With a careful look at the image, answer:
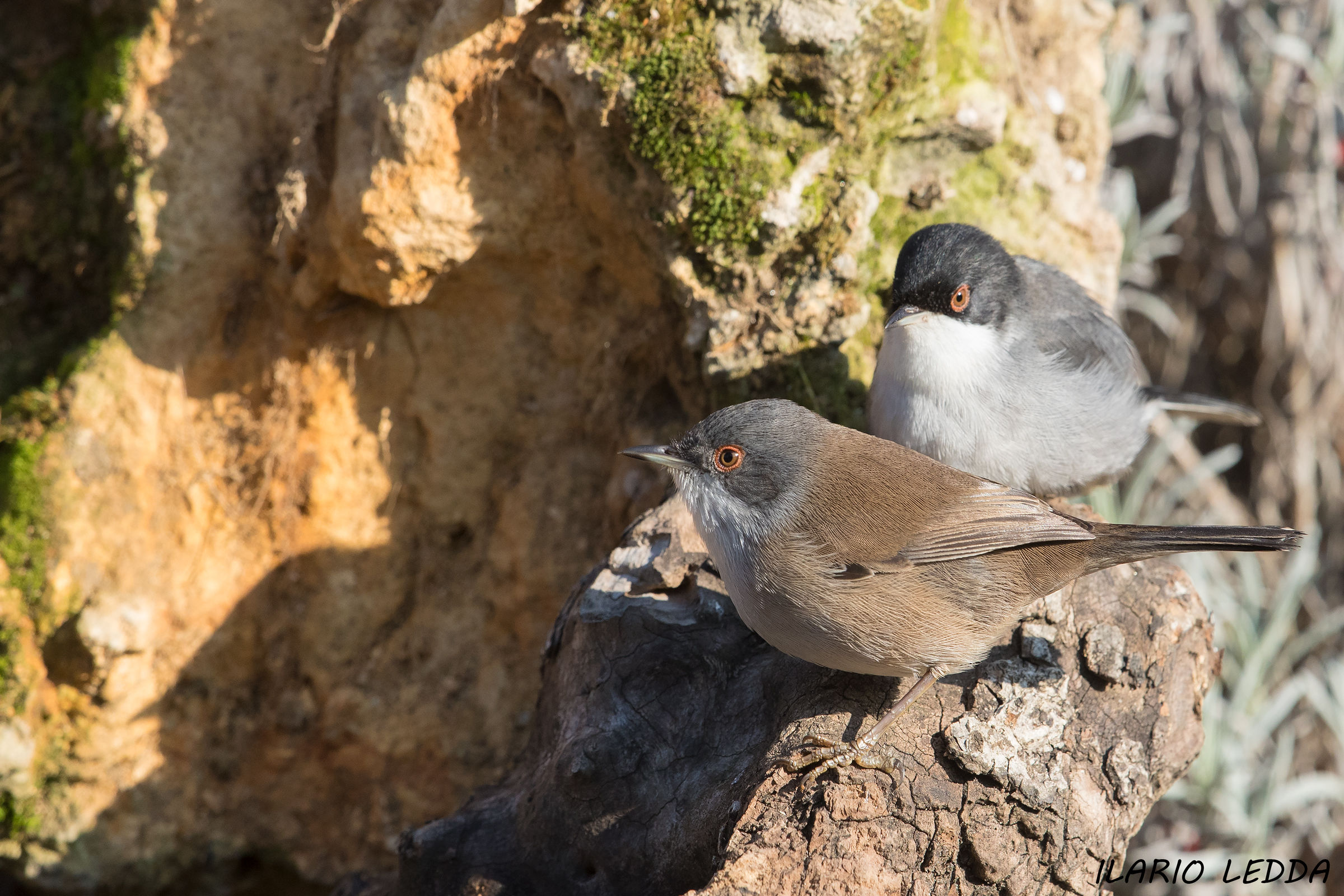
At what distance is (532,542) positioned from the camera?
18.7 feet

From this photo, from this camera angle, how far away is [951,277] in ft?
13.0

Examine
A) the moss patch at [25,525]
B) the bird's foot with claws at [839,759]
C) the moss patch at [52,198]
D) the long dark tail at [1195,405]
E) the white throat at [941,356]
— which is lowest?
the long dark tail at [1195,405]

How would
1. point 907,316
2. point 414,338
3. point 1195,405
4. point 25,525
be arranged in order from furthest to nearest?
point 414,338, point 25,525, point 1195,405, point 907,316

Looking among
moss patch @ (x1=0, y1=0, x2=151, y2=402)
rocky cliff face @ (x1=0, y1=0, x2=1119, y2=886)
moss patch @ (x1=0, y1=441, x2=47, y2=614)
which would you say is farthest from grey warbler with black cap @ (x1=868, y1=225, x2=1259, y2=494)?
moss patch @ (x1=0, y1=441, x2=47, y2=614)

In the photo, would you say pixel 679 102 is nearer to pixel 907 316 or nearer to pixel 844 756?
pixel 907 316

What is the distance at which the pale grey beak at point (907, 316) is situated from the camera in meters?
3.94

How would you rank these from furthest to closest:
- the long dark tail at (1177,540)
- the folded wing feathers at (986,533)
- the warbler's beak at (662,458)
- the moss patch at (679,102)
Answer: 1. the moss patch at (679,102)
2. the warbler's beak at (662,458)
3. the folded wing feathers at (986,533)
4. the long dark tail at (1177,540)

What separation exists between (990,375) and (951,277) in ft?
1.42

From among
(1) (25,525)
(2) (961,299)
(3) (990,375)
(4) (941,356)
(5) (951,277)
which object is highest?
(5) (951,277)

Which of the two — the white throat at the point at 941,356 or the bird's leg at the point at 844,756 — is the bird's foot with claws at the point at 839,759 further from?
the white throat at the point at 941,356

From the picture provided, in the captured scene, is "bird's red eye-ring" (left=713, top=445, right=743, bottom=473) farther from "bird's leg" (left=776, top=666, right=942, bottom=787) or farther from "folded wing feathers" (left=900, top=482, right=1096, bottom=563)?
"bird's leg" (left=776, top=666, right=942, bottom=787)

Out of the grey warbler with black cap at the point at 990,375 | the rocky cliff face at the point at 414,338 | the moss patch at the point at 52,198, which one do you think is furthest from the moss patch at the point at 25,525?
the grey warbler with black cap at the point at 990,375

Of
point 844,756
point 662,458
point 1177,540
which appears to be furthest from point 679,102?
point 844,756

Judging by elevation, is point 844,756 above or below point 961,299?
below
